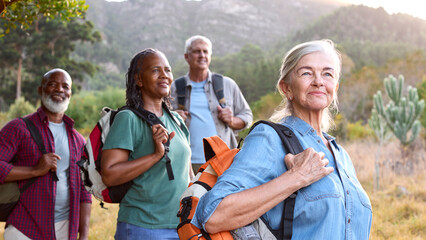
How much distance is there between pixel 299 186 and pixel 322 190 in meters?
0.13

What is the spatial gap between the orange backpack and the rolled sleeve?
0.12 ft

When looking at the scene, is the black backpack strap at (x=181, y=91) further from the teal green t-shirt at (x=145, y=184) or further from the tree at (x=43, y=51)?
the tree at (x=43, y=51)

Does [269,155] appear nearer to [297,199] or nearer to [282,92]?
[297,199]

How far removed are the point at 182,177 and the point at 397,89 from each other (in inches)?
398

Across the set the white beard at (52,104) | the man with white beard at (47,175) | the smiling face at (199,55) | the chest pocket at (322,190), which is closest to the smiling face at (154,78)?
the man with white beard at (47,175)

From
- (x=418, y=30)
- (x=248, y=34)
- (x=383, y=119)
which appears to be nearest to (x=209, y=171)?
(x=383, y=119)

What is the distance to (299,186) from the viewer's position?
1501 mm

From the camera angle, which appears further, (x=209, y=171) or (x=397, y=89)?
(x=397, y=89)

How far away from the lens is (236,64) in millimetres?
67438

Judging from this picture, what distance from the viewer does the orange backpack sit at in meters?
1.52

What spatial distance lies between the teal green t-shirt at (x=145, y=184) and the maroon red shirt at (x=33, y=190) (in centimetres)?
104

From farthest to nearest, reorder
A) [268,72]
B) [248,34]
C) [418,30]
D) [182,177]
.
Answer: [248,34]
[418,30]
[268,72]
[182,177]

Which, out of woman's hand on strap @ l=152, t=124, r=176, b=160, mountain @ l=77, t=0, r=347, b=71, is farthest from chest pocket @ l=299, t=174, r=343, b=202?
mountain @ l=77, t=0, r=347, b=71

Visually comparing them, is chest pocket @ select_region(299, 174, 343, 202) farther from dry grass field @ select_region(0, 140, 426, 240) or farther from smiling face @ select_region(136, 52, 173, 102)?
dry grass field @ select_region(0, 140, 426, 240)
